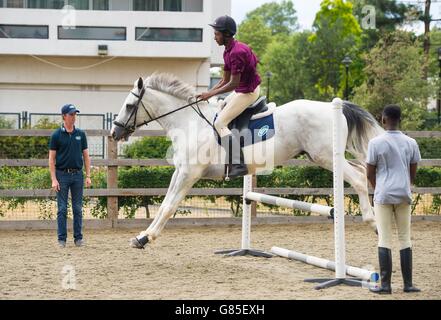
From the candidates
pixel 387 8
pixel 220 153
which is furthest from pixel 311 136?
pixel 387 8

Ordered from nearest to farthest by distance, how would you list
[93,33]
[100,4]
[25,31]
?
[25,31], [93,33], [100,4]

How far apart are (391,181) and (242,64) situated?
109 inches

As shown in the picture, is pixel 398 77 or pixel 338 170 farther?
pixel 398 77

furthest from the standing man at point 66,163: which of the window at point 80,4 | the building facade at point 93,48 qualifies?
the window at point 80,4

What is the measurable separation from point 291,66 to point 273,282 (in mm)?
47823

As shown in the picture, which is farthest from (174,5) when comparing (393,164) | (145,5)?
(393,164)

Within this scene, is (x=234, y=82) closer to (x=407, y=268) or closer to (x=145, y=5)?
(x=407, y=268)

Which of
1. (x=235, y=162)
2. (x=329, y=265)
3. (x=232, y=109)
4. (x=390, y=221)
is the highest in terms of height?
(x=232, y=109)

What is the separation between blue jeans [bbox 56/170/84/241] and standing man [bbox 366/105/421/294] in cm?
494

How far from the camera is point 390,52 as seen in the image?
3788cm

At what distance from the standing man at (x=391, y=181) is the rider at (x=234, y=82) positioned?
242cm

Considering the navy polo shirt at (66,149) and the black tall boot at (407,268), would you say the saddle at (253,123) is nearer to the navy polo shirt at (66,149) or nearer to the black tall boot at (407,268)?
the navy polo shirt at (66,149)

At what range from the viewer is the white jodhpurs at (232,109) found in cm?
899

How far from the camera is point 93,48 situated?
112 ft
